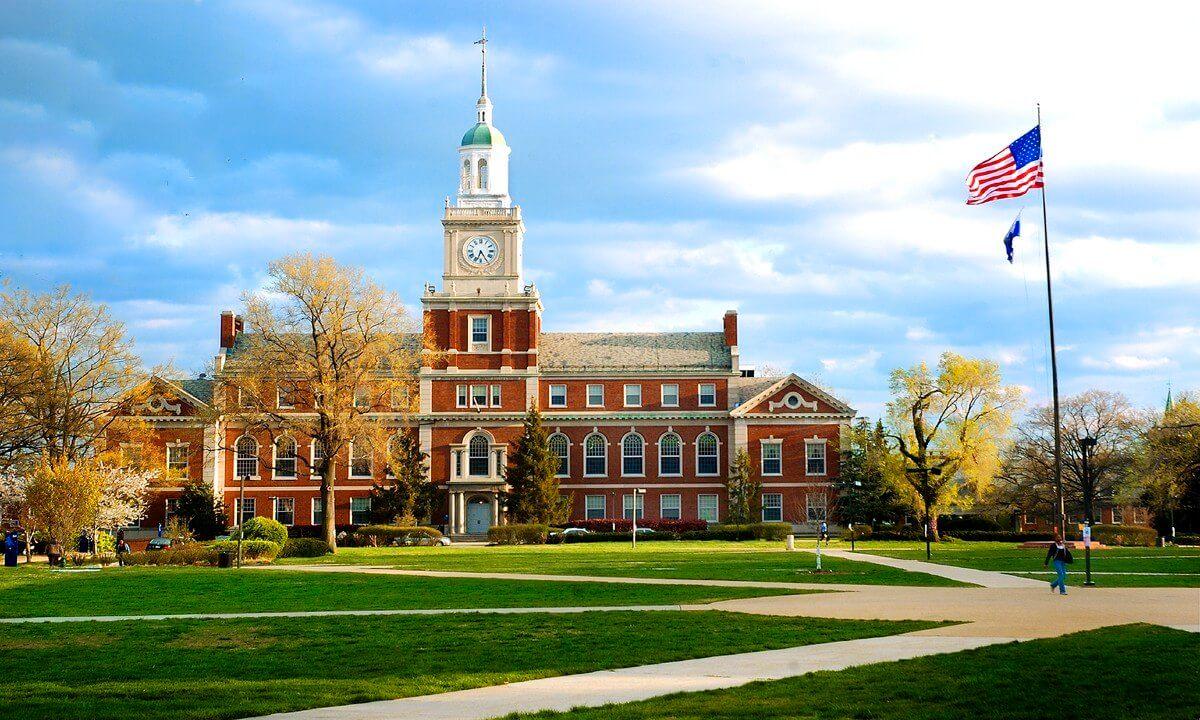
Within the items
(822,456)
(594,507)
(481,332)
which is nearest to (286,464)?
(481,332)

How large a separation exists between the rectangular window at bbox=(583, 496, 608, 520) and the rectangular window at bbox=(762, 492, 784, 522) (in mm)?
10438

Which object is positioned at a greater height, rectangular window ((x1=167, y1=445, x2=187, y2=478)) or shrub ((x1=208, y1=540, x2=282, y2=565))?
rectangular window ((x1=167, y1=445, x2=187, y2=478))

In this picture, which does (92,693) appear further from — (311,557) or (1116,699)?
(311,557)

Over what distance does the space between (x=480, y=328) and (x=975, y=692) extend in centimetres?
6695

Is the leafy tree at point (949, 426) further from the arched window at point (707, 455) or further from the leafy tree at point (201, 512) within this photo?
the leafy tree at point (201, 512)

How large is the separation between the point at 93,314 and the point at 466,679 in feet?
165

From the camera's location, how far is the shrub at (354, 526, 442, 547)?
220ft

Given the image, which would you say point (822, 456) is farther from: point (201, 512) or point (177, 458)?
point (177, 458)

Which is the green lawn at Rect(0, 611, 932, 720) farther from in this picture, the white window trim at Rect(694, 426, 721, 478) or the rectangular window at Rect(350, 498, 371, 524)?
the white window trim at Rect(694, 426, 721, 478)

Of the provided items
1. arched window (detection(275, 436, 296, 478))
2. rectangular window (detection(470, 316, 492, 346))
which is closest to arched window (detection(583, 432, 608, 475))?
rectangular window (detection(470, 316, 492, 346))

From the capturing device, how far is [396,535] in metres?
67.5

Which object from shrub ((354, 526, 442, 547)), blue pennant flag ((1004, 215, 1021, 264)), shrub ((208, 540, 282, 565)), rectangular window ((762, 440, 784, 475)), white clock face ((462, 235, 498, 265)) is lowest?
shrub ((354, 526, 442, 547))

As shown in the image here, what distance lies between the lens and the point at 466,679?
15.0 meters

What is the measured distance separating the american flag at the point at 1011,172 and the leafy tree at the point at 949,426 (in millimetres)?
30262
